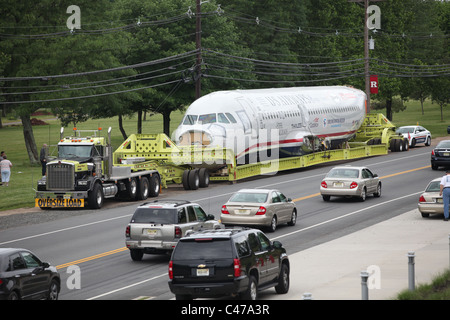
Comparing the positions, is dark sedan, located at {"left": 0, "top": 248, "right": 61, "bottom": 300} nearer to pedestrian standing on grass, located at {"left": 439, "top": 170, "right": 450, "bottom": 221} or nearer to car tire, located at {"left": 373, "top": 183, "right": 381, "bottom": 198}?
pedestrian standing on grass, located at {"left": 439, "top": 170, "right": 450, "bottom": 221}

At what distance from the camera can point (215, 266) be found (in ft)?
53.3

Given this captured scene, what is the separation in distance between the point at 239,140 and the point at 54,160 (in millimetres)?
11634

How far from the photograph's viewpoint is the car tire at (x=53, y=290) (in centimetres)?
1795

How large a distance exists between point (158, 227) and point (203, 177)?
19258 mm

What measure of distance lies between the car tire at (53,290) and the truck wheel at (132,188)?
18416 mm

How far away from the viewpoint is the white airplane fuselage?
42.8 meters

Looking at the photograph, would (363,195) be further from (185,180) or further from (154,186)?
(154,186)

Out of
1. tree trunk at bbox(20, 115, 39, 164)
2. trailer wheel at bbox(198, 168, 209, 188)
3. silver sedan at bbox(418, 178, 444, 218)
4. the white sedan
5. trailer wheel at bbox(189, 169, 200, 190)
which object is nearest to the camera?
silver sedan at bbox(418, 178, 444, 218)

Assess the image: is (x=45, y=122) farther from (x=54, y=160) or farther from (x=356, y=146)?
(x=54, y=160)

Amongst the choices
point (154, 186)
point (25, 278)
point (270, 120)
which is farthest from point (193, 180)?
point (25, 278)

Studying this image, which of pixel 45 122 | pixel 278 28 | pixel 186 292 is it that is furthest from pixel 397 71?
pixel 186 292

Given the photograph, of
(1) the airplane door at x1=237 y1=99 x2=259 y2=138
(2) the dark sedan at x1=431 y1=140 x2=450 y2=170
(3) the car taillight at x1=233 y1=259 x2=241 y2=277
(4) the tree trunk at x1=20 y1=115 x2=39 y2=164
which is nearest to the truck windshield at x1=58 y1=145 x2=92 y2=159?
(1) the airplane door at x1=237 y1=99 x2=259 y2=138

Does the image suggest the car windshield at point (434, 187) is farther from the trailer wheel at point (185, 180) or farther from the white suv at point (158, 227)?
the trailer wheel at point (185, 180)

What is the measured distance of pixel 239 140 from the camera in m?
43.0
